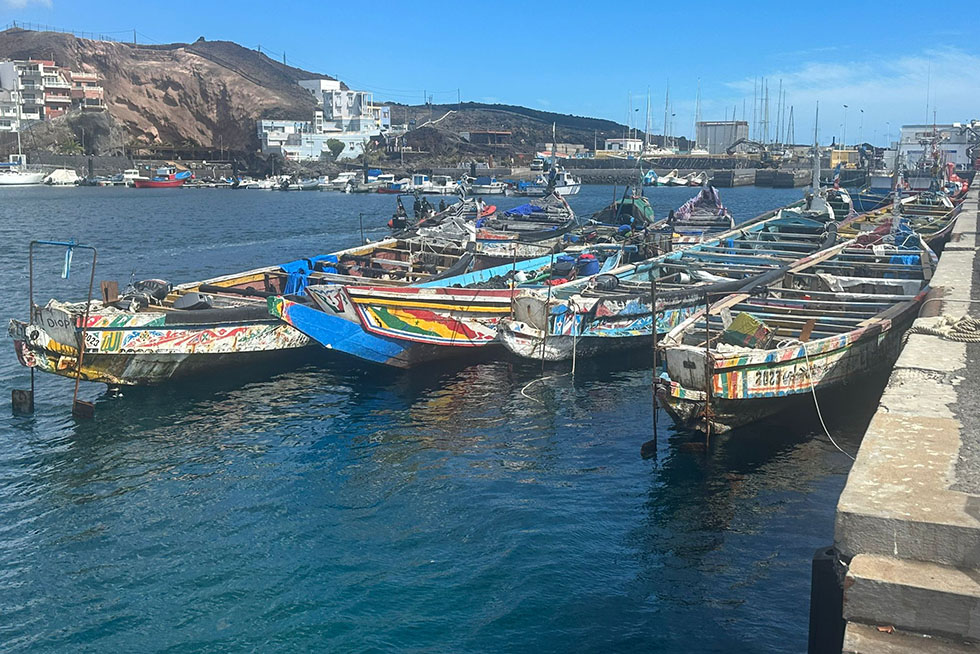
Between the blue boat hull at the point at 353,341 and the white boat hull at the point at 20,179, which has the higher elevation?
the white boat hull at the point at 20,179

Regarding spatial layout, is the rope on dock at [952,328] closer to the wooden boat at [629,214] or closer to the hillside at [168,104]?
the wooden boat at [629,214]

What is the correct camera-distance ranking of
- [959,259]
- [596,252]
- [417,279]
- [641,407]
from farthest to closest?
1. [596,252]
2. [417,279]
3. [959,259]
4. [641,407]

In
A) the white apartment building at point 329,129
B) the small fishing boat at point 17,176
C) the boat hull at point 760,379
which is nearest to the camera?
the boat hull at point 760,379

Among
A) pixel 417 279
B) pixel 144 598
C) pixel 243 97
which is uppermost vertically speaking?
pixel 243 97

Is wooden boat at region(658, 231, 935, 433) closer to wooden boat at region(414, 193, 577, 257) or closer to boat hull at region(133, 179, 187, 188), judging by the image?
wooden boat at region(414, 193, 577, 257)

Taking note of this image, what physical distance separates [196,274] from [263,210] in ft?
153

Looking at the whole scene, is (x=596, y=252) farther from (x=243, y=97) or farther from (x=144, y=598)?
(x=243, y=97)

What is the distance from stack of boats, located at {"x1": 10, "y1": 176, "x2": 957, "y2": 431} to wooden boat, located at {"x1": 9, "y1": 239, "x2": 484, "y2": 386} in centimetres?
3

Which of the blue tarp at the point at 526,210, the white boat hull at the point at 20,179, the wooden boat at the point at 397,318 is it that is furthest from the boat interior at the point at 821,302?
the white boat hull at the point at 20,179

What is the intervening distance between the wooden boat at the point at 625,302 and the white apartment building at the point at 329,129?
129 metres

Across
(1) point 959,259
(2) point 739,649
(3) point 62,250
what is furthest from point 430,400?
(3) point 62,250

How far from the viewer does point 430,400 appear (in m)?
17.2

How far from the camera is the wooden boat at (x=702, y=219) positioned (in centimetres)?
3134

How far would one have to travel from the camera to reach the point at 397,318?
17.7m
